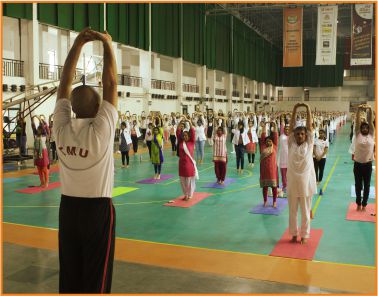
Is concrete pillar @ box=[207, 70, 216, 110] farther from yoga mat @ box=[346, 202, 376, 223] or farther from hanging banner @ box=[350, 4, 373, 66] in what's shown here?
yoga mat @ box=[346, 202, 376, 223]

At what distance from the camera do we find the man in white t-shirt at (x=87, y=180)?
235cm

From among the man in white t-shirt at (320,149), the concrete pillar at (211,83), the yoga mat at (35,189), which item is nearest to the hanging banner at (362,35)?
the man in white t-shirt at (320,149)

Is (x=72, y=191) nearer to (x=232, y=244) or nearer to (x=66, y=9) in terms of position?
(x=232, y=244)

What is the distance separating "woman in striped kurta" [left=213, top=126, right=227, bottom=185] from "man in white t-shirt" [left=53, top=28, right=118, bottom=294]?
8.85 m

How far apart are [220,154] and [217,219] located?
11.8ft

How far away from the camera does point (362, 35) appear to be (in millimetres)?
19344

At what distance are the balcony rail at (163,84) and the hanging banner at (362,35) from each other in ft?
46.1

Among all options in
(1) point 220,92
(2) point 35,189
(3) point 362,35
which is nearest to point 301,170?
(2) point 35,189

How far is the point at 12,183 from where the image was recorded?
37.9 feet

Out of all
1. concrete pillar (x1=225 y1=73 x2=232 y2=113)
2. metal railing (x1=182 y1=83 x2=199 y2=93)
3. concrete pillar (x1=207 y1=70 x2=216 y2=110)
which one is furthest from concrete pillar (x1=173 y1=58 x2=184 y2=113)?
concrete pillar (x1=225 y1=73 x2=232 y2=113)

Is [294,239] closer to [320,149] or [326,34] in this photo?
[320,149]

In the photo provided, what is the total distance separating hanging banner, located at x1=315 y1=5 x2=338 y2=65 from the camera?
2159cm

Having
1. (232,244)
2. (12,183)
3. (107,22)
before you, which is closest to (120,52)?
(107,22)

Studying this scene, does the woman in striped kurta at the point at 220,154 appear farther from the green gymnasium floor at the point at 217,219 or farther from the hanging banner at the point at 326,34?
the hanging banner at the point at 326,34
